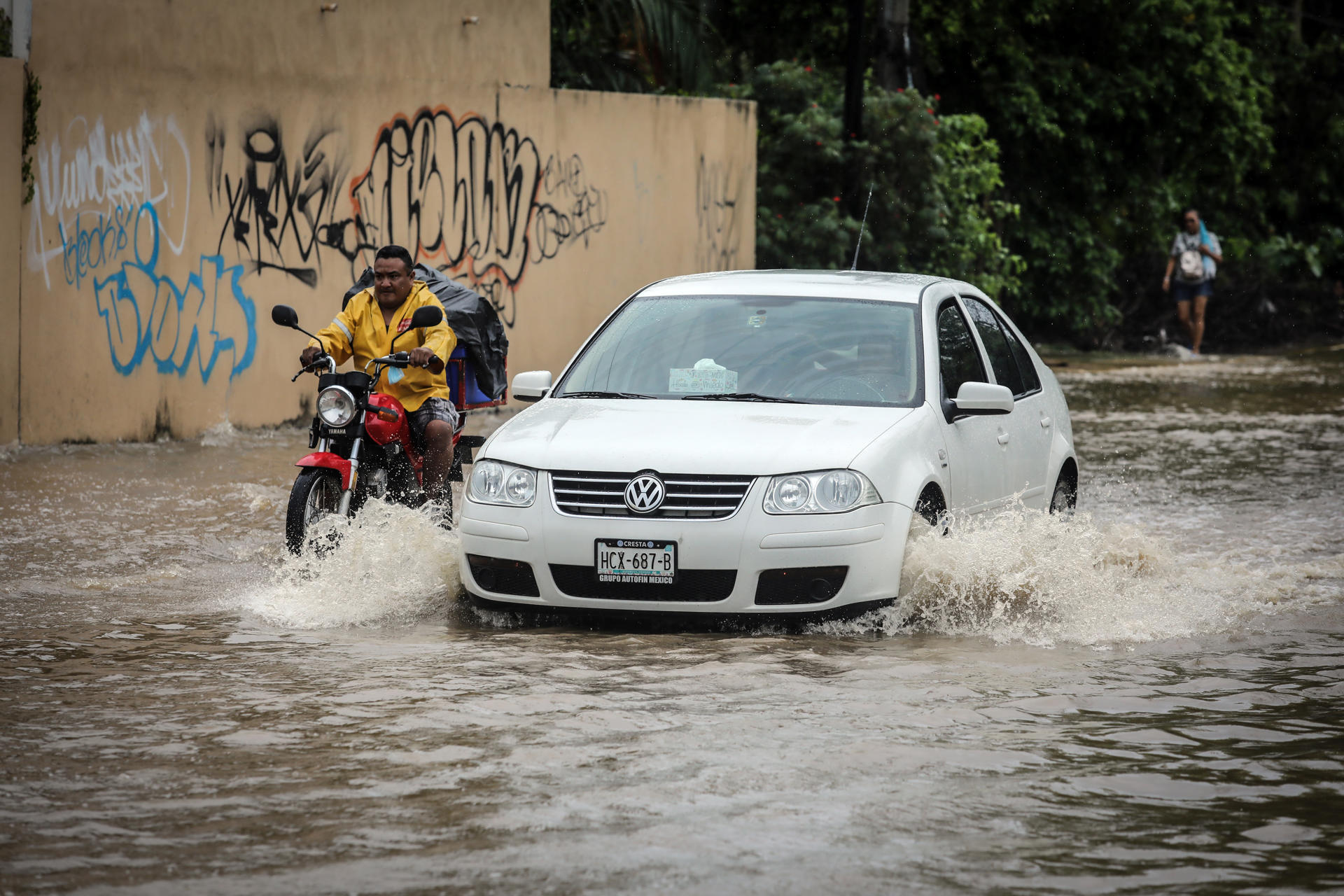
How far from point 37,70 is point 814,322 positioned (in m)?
7.35

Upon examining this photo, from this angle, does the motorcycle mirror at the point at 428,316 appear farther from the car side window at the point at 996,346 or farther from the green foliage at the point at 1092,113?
the green foliage at the point at 1092,113

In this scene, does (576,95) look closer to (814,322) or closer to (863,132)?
(863,132)

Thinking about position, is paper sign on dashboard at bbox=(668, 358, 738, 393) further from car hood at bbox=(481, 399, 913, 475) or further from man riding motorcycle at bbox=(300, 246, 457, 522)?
man riding motorcycle at bbox=(300, 246, 457, 522)

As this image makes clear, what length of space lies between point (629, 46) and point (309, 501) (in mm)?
15655

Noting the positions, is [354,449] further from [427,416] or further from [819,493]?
[819,493]

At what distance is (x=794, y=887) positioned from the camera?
13.9 ft

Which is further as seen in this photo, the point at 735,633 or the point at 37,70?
the point at 37,70

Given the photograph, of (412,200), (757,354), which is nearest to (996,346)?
(757,354)

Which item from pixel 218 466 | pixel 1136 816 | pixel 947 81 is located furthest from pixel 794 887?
pixel 947 81

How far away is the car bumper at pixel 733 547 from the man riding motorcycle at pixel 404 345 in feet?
5.64

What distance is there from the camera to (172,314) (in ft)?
46.1

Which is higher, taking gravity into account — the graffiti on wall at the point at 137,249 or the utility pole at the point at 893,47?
the utility pole at the point at 893,47

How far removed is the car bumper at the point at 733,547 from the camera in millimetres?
6910

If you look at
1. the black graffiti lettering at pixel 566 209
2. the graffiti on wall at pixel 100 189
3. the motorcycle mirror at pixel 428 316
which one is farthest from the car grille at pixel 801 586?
the black graffiti lettering at pixel 566 209
